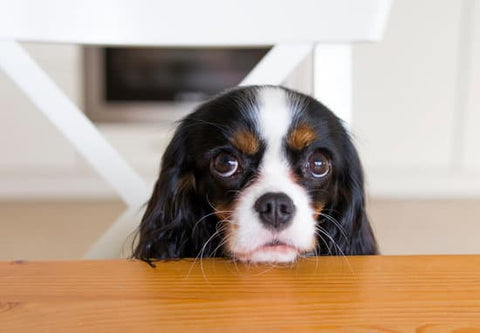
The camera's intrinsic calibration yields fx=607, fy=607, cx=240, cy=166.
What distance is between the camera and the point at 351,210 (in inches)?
38.8

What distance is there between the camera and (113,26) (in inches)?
37.9

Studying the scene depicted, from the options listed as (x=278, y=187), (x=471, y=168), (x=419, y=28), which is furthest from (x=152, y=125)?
(x=278, y=187)

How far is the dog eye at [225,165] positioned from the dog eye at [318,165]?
0.11 meters

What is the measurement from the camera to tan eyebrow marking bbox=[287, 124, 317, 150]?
0.82m

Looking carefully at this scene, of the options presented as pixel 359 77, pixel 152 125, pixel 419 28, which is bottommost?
pixel 152 125

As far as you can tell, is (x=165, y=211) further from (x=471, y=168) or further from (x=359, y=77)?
(x=471, y=168)

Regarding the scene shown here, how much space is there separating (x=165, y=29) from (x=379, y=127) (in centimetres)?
188

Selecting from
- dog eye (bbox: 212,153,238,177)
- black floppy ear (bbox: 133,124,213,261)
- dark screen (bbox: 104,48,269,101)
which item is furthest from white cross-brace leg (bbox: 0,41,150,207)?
dark screen (bbox: 104,48,269,101)

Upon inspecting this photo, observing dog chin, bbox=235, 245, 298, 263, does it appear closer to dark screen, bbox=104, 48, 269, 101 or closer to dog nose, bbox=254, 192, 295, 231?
dog nose, bbox=254, 192, 295, 231

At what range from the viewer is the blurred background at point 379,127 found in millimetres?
2582

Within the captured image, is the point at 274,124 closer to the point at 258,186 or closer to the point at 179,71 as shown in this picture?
the point at 258,186

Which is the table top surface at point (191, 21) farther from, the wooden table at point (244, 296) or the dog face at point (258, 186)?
the wooden table at point (244, 296)

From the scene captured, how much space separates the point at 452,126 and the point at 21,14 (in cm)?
216

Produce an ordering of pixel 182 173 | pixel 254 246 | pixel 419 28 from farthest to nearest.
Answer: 1. pixel 419 28
2. pixel 182 173
3. pixel 254 246
